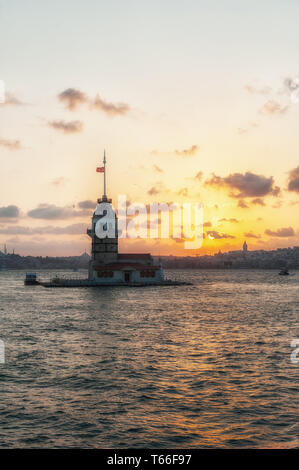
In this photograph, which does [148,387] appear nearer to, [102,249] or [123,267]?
[123,267]

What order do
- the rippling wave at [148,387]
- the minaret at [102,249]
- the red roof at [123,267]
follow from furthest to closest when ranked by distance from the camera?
1. the minaret at [102,249]
2. the red roof at [123,267]
3. the rippling wave at [148,387]

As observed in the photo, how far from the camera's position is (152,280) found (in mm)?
113188

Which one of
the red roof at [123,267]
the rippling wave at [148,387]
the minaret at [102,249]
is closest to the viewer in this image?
the rippling wave at [148,387]

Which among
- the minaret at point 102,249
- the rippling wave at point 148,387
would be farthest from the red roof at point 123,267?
the rippling wave at point 148,387

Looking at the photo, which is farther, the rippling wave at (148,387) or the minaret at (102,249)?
the minaret at (102,249)

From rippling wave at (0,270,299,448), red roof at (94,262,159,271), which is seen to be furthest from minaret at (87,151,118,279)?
rippling wave at (0,270,299,448)

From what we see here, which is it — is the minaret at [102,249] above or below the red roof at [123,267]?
above

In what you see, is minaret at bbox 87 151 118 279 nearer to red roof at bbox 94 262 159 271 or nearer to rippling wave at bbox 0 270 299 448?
red roof at bbox 94 262 159 271

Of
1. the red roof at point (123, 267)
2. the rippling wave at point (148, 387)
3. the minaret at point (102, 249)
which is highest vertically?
the minaret at point (102, 249)

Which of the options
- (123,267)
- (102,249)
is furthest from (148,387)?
(102,249)

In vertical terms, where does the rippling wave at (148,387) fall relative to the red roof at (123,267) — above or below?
below

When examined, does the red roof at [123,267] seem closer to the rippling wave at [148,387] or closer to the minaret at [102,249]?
the minaret at [102,249]
